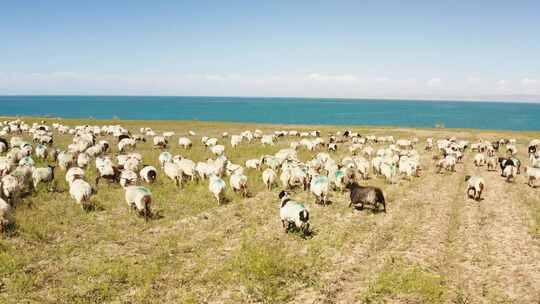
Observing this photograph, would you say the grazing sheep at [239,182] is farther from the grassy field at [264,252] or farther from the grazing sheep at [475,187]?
the grazing sheep at [475,187]

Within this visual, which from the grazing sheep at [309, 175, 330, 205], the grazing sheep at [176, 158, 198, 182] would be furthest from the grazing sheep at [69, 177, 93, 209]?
the grazing sheep at [309, 175, 330, 205]

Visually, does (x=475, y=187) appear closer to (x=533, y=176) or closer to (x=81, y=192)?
(x=533, y=176)

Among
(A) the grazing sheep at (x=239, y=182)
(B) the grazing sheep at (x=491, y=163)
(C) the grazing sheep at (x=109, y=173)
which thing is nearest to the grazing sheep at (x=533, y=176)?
(B) the grazing sheep at (x=491, y=163)

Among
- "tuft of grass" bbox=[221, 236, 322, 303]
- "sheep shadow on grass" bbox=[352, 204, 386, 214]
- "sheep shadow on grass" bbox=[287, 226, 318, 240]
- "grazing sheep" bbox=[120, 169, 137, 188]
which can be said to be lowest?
"tuft of grass" bbox=[221, 236, 322, 303]

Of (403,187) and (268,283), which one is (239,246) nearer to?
(268,283)

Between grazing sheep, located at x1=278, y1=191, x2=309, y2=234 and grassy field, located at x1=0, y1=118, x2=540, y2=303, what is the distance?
0.53 meters

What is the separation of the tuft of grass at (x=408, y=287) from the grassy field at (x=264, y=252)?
1.5 inches

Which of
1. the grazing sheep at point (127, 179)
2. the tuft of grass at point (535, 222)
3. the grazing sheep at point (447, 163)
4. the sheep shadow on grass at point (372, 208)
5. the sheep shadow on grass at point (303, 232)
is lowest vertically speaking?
the sheep shadow on grass at point (303, 232)

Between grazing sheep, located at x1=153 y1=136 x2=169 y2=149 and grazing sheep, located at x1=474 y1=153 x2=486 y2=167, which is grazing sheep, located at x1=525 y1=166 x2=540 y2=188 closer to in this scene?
grazing sheep, located at x1=474 y1=153 x2=486 y2=167

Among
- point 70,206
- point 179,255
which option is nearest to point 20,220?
point 70,206

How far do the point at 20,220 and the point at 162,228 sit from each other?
6114 mm

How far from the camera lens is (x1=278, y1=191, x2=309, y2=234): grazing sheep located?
48.9 ft

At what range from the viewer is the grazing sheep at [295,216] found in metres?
14.9

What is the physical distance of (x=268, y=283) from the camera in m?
11.4
